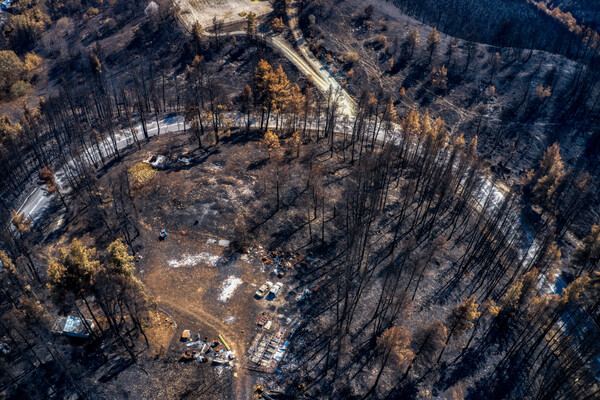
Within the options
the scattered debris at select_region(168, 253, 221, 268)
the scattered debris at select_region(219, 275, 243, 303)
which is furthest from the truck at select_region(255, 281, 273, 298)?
the scattered debris at select_region(168, 253, 221, 268)

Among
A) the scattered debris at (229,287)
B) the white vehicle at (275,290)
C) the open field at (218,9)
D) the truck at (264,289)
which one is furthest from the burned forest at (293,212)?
the truck at (264,289)

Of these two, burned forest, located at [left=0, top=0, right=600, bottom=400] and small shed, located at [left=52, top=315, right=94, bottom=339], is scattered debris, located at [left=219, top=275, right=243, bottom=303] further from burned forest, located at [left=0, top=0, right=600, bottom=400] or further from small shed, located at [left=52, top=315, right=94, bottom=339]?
small shed, located at [left=52, top=315, right=94, bottom=339]

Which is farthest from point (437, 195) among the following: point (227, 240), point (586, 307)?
point (227, 240)

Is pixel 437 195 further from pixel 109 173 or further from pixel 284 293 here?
pixel 109 173

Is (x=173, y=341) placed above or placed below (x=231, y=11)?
below

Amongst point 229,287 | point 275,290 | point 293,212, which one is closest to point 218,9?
point 293,212

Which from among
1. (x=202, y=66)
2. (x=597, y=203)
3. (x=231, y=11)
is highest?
(x=231, y=11)
